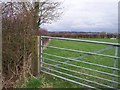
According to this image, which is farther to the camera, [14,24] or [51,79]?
[14,24]

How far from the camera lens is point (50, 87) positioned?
6066mm

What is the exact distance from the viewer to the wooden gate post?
7207 millimetres

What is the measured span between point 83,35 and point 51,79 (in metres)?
31.4

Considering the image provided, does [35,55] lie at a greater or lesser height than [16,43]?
lesser

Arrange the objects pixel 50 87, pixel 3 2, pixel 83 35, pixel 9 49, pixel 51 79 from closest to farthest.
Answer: pixel 50 87
pixel 51 79
pixel 9 49
pixel 3 2
pixel 83 35

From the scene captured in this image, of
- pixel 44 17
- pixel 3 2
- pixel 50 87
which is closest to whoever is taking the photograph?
pixel 50 87

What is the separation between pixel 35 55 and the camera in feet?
23.8

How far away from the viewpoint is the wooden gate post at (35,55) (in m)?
7.21

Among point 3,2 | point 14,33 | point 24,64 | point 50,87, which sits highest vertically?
point 3,2

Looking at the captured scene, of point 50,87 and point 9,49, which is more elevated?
point 9,49

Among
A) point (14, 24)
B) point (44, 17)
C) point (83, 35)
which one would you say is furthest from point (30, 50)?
point (83, 35)

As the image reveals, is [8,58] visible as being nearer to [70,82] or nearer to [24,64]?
[24,64]

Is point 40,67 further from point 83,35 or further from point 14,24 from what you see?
point 83,35

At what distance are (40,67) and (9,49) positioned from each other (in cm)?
111
